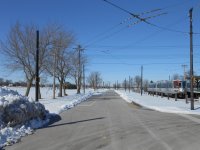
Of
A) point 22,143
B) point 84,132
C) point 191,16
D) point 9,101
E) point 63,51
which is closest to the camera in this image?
point 22,143

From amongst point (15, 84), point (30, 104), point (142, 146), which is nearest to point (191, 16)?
point (30, 104)

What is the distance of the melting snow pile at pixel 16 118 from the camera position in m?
13.4

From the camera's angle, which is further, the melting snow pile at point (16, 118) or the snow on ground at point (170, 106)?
the snow on ground at point (170, 106)

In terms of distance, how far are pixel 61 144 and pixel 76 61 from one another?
68.8 meters

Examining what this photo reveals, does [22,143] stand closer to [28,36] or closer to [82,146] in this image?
[82,146]

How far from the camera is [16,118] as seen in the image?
624 inches

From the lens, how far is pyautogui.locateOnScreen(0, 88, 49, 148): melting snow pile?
1336 cm

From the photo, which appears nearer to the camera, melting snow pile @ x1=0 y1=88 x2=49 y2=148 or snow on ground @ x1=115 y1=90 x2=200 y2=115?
melting snow pile @ x1=0 y1=88 x2=49 y2=148

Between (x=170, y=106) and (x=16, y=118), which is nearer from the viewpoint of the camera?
(x=16, y=118)

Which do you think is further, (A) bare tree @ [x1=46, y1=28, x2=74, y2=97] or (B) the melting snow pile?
(A) bare tree @ [x1=46, y1=28, x2=74, y2=97]

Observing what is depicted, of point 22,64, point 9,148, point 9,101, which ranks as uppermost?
point 22,64

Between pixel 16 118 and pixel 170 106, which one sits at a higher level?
pixel 16 118

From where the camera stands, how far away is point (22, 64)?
49656 mm

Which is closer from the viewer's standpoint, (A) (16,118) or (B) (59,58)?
(A) (16,118)
